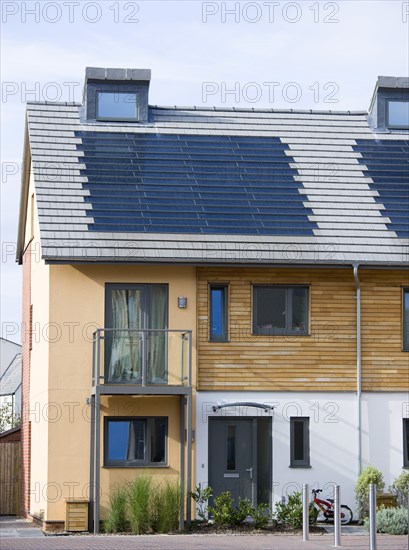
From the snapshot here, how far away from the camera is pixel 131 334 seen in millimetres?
25922

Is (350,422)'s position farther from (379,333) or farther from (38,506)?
(38,506)

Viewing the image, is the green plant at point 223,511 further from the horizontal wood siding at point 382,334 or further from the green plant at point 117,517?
the horizontal wood siding at point 382,334

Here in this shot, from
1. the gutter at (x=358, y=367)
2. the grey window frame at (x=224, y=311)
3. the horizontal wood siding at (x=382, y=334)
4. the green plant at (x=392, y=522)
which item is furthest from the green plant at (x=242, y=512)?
the horizontal wood siding at (x=382, y=334)

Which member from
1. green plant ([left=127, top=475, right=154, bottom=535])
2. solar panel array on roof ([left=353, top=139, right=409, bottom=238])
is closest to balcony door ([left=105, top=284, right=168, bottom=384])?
green plant ([left=127, top=475, right=154, bottom=535])

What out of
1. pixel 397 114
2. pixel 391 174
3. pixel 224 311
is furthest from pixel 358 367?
pixel 397 114

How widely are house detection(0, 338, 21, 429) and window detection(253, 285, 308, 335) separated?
30103 millimetres

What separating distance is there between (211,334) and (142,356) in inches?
70.9

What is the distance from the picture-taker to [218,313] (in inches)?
1058

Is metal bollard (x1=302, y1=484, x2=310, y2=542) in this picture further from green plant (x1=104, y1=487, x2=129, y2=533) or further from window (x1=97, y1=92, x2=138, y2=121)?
window (x1=97, y1=92, x2=138, y2=121)

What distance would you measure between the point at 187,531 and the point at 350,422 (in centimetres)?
430

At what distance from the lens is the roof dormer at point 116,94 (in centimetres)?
3052

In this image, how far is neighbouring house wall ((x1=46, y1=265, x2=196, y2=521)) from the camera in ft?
84.7

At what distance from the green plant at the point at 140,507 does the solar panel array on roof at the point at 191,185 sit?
5.39 m

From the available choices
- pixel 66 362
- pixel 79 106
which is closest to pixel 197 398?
pixel 66 362
